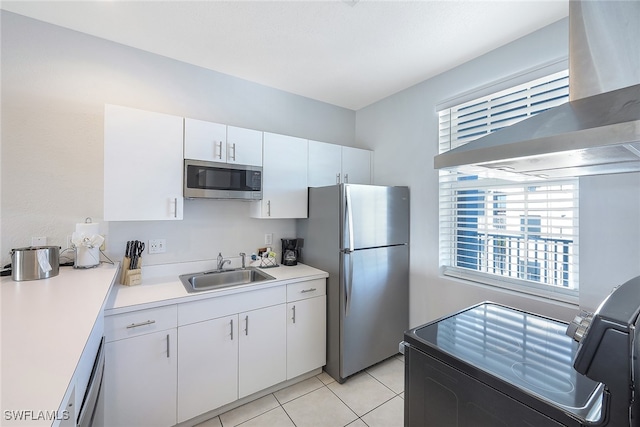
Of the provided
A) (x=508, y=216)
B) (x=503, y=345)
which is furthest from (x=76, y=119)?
(x=508, y=216)

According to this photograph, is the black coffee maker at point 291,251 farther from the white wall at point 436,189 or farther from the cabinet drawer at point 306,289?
the white wall at point 436,189

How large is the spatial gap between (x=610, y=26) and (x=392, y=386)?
2.57 m

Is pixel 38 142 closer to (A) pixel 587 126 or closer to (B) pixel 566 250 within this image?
(A) pixel 587 126

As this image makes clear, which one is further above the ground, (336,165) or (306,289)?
(336,165)

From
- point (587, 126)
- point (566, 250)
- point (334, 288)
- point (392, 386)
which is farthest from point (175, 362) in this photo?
point (566, 250)

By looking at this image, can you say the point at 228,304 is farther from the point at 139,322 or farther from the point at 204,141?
the point at 204,141

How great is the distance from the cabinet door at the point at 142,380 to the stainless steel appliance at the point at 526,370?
143 centimetres

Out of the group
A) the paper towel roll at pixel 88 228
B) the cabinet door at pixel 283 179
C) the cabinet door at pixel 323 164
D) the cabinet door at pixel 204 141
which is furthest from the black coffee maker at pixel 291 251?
the paper towel roll at pixel 88 228

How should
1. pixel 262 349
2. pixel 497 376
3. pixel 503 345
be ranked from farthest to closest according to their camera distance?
pixel 262 349, pixel 503 345, pixel 497 376

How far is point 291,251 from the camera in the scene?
2.66m

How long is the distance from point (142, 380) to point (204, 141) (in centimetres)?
164

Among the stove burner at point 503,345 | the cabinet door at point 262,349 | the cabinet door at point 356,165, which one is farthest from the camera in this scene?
the cabinet door at point 356,165

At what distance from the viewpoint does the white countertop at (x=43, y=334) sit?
0.63 m

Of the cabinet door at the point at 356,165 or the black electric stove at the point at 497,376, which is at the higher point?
the cabinet door at the point at 356,165
